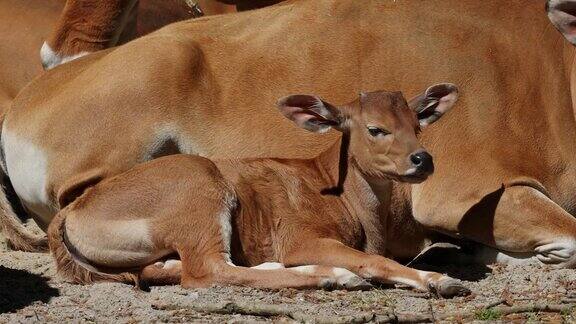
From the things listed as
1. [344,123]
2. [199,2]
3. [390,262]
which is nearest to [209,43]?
[344,123]

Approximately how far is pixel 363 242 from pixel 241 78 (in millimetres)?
1534

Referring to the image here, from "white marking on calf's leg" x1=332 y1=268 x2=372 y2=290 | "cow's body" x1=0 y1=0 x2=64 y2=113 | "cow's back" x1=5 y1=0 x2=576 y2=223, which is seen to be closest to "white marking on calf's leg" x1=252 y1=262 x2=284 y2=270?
"white marking on calf's leg" x1=332 y1=268 x2=372 y2=290

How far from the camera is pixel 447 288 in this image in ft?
24.9

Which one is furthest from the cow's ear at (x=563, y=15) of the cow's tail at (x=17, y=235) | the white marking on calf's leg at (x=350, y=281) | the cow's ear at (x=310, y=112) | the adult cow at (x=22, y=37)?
the adult cow at (x=22, y=37)

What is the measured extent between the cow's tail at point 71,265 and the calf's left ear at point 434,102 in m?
1.85

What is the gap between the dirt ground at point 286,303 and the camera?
712 centimetres

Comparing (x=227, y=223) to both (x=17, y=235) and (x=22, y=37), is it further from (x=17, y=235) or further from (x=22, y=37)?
(x=22, y=37)

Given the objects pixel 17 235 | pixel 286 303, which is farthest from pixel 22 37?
pixel 286 303

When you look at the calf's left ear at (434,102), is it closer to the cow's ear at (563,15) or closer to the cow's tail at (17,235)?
the cow's ear at (563,15)

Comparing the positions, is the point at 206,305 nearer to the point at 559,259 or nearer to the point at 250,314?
the point at 250,314

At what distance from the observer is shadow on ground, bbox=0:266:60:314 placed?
764 centimetres

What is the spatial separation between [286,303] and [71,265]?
143 cm

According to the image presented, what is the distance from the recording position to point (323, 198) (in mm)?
8523

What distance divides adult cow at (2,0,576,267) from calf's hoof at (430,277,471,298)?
1045 millimetres
